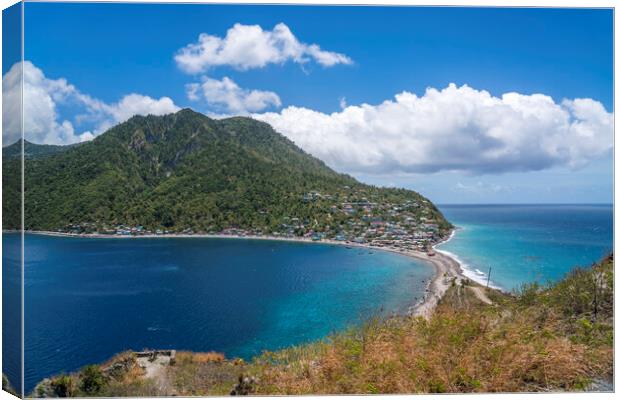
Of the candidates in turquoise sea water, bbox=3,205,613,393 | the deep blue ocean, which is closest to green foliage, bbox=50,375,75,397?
the deep blue ocean

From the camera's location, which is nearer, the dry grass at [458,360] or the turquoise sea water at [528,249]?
the dry grass at [458,360]

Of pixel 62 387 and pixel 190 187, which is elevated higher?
pixel 190 187

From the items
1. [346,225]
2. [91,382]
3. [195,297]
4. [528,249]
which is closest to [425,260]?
[528,249]

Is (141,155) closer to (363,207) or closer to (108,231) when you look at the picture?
(108,231)

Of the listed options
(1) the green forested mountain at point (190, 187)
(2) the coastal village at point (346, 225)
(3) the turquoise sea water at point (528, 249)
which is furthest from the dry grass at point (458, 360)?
(1) the green forested mountain at point (190, 187)

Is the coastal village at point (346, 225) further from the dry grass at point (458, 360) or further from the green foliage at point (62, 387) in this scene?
the dry grass at point (458, 360)

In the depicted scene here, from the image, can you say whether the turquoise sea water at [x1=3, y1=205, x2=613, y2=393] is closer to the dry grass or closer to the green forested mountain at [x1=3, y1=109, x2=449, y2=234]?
the dry grass

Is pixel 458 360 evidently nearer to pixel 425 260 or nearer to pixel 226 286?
pixel 226 286
